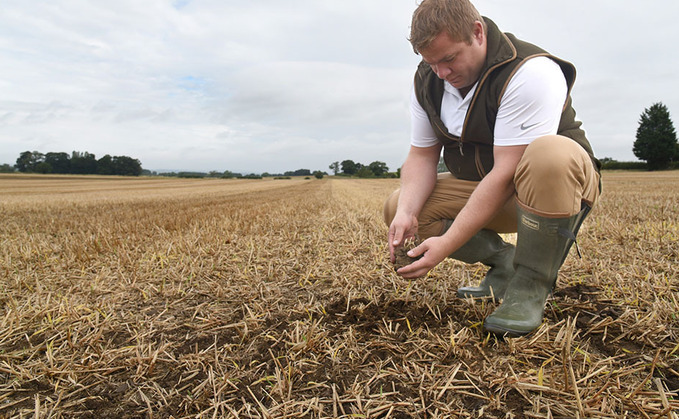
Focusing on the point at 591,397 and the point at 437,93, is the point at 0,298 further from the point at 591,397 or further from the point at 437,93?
the point at 591,397

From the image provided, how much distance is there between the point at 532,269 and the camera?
71.2 inches

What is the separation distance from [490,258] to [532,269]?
527mm

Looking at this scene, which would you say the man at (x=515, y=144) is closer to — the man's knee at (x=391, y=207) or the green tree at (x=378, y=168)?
the man's knee at (x=391, y=207)

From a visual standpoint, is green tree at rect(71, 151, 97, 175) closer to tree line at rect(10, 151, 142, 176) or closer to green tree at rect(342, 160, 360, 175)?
tree line at rect(10, 151, 142, 176)

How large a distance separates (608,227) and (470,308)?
3060 mm

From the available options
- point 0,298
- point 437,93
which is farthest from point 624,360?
point 0,298

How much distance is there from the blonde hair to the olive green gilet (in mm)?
202

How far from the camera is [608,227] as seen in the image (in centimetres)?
406

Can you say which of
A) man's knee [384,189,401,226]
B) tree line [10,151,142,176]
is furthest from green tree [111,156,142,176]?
man's knee [384,189,401,226]

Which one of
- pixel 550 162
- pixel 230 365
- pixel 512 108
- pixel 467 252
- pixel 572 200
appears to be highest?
pixel 512 108

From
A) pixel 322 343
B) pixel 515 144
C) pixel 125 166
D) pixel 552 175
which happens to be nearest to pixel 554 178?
pixel 552 175

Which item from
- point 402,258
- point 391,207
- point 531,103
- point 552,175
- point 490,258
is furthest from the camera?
point 391,207

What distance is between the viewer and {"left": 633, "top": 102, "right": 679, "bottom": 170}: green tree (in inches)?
1783

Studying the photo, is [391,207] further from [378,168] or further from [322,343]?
[378,168]
